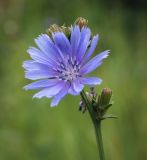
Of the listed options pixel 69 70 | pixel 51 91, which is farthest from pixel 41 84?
pixel 69 70

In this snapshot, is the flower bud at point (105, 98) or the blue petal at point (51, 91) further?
the flower bud at point (105, 98)

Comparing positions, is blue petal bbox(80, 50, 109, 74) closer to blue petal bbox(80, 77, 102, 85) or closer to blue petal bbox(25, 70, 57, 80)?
blue petal bbox(80, 77, 102, 85)

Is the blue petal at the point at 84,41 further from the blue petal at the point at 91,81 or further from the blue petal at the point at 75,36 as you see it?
the blue petal at the point at 91,81

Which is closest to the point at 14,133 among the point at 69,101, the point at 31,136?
the point at 31,136

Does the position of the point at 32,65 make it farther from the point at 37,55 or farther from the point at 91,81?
the point at 91,81

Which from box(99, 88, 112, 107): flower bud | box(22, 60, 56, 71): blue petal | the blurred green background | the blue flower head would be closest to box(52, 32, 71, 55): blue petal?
the blue flower head

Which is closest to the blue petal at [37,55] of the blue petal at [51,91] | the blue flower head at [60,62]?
the blue flower head at [60,62]
